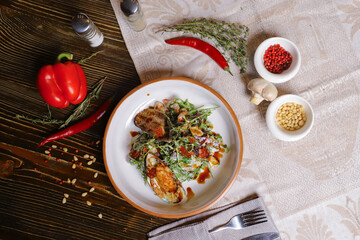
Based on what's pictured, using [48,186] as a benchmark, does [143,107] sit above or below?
above

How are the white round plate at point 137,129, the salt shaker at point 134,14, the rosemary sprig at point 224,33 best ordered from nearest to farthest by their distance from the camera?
the salt shaker at point 134,14 → the white round plate at point 137,129 → the rosemary sprig at point 224,33

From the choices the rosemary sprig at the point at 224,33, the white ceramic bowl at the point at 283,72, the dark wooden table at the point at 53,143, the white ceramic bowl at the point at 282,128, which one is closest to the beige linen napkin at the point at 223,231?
the dark wooden table at the point at 53,143

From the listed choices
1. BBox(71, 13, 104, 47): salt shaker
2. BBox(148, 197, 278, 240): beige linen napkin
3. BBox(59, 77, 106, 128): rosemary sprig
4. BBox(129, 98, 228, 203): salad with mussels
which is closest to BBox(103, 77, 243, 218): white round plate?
BBox(129, 98, 228, 203): salad with mussels

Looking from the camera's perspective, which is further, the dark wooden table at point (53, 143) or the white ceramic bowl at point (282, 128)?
the dark wooden table at point (53, 143)

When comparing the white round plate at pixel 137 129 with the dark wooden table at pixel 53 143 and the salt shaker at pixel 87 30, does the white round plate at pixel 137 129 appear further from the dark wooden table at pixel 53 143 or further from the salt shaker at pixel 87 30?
the salt shaker at pixel 87 30

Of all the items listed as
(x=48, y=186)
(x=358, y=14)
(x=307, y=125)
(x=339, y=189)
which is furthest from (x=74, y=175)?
(x=358, y=14)

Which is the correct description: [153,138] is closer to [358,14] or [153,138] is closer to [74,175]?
[74,175]

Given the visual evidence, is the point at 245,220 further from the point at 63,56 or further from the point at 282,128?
the point at 63,56
